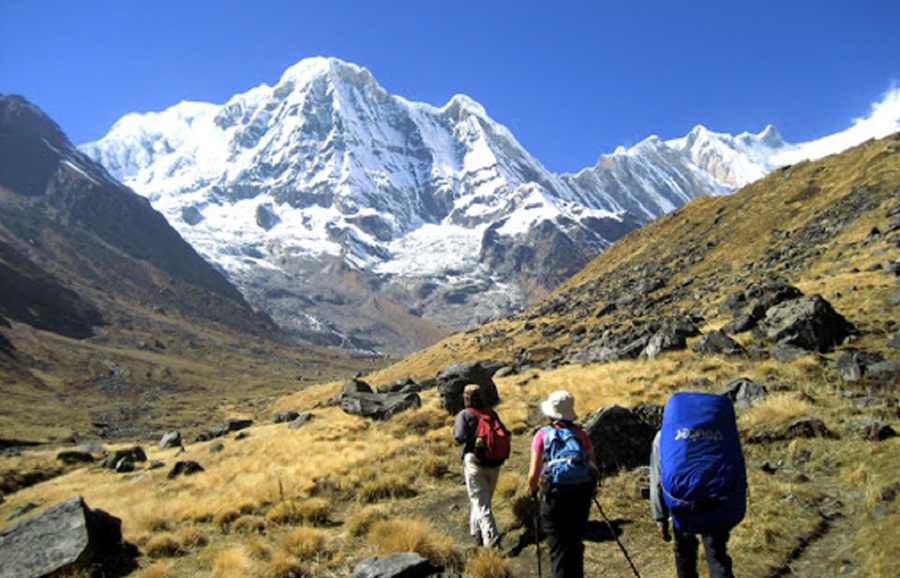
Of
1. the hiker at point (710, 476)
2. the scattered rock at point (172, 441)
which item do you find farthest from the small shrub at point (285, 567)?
the scattered rock at point (172, 441)

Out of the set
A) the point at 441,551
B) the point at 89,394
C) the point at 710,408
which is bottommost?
the point at 89,394

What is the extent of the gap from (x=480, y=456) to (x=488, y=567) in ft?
5.44

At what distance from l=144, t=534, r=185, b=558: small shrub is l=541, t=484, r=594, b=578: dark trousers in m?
8.08

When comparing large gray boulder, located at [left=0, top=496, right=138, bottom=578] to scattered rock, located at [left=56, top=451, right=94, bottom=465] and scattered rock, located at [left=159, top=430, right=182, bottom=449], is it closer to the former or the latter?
scattered rock, located at [left=159, top=430, right=182, bottom=449]

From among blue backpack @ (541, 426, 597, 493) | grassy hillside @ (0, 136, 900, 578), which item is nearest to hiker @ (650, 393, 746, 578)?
blue backpack @ (541, 426, 597, 493)

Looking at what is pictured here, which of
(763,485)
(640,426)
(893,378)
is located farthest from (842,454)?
(893,378)

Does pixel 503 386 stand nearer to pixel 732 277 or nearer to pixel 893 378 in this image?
pixel 893 378

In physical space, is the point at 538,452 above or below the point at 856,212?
below

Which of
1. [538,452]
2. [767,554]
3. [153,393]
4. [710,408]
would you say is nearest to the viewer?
[710,408]

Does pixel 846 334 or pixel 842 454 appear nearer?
pixel 842 454

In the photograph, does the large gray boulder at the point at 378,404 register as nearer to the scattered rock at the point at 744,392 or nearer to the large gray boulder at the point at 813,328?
the scattered rock at the point at 744,392

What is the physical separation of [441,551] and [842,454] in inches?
318

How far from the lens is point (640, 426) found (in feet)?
43.5

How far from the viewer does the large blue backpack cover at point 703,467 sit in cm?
621
